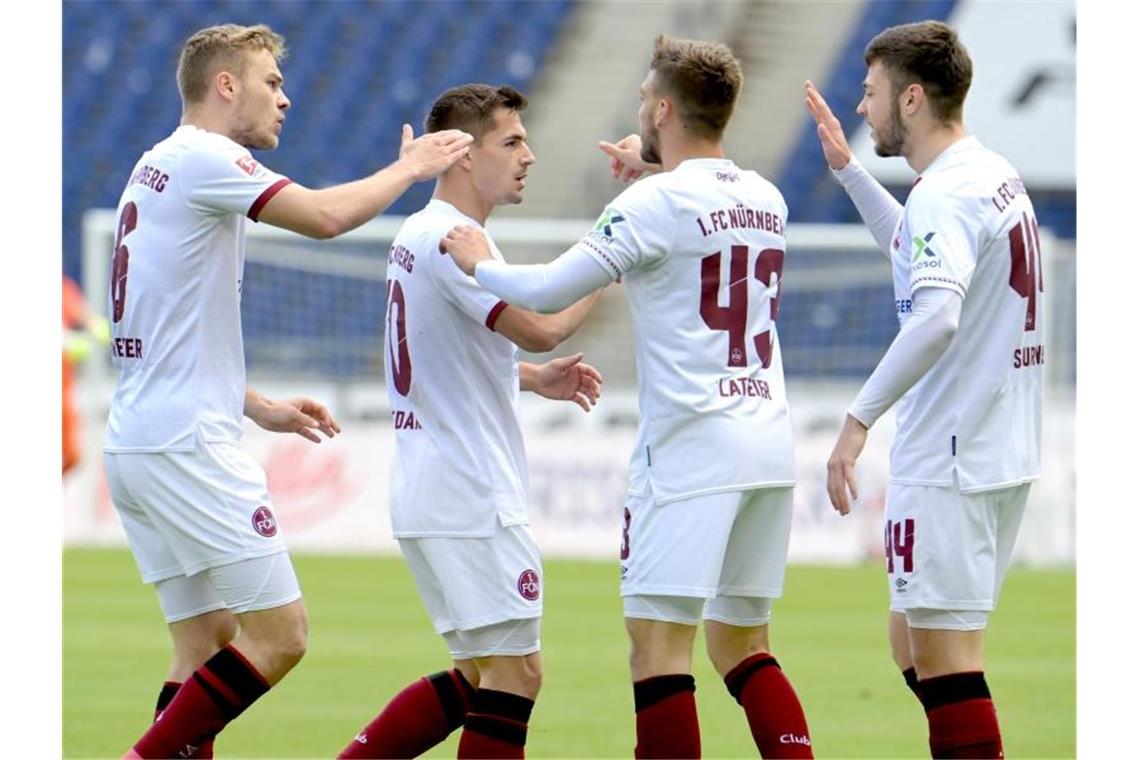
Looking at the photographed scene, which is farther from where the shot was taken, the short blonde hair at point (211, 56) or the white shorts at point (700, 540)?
the short blonde hair at point (211, 56)

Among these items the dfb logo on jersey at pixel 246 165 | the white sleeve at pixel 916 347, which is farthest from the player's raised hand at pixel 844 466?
the dfb logo on jersey at pixel 246 165

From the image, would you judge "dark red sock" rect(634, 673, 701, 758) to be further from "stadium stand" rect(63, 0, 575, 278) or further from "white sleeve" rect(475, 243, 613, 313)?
"stadium stand" rect(63, 0, 575, 278)

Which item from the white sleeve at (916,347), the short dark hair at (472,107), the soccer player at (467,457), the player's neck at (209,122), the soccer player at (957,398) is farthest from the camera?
the player's neck at (209,122)

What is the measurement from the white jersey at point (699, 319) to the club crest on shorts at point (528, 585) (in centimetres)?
45

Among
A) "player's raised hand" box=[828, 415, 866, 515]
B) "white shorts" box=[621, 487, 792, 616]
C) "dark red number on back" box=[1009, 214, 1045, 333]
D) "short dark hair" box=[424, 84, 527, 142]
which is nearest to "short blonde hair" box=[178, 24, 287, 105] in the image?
"short dark hair" box=[424, 84, 527, 142]

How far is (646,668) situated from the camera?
4805 mm

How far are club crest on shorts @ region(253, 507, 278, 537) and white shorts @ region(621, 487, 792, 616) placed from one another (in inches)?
41.1

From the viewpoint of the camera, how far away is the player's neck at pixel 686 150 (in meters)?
4.93

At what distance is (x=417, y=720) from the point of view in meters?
5.29

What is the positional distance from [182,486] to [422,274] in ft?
2.98

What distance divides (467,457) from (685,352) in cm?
72

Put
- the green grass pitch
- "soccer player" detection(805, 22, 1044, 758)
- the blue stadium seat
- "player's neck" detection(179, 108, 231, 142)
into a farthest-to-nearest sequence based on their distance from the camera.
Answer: the blue stadium seat, the green grass pitch, "player's neck" detection(179, 108, 231, 142), "soccer player" detection(805, 22, 1044, 758)

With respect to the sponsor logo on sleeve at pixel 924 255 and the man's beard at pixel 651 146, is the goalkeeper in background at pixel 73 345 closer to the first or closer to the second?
the man's beard at pixel 651 146

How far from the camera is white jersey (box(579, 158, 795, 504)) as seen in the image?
15.7 feet
